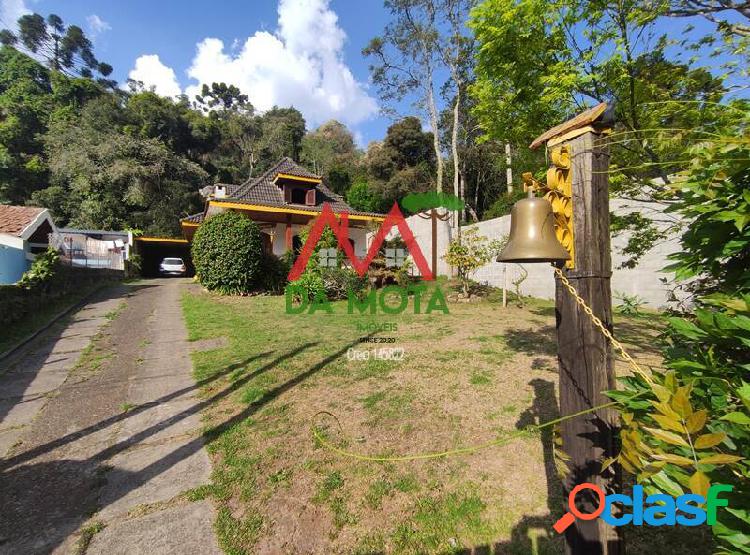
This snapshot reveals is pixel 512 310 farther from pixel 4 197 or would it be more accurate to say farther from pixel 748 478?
pixel 4 197

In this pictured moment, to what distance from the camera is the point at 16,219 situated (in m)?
12.2

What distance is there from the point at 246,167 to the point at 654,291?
4859 centimetres

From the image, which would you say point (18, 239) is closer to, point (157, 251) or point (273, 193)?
point (273, 193)

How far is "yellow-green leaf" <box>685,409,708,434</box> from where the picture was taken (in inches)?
30.5

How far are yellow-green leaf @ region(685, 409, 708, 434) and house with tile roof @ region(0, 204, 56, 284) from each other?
1600 centimetres

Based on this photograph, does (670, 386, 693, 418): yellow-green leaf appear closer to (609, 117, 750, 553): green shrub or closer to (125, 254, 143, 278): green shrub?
(609, 117, 750, 553): green shrub

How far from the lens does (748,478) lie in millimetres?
830

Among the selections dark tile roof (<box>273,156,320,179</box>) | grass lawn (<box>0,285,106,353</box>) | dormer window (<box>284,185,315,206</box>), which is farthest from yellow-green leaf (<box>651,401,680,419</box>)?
dark tile roof (<box>273,156,320,179</box>)

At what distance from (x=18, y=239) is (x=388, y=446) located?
1557 cm

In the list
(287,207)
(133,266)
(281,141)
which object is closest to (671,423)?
(287,207)

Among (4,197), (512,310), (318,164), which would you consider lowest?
(512,310)

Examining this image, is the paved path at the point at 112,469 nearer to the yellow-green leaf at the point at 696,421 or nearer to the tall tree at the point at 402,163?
the yellow-green leaf at the point at 696,421

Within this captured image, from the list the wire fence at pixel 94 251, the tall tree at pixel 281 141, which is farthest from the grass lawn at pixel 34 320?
the tall tree at pixel 281 141

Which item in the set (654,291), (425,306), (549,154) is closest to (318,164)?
(425,306)
